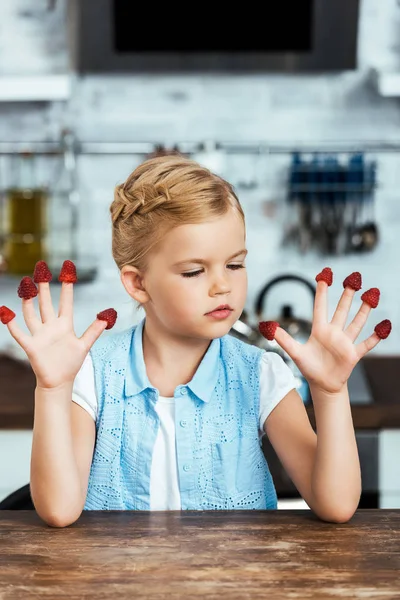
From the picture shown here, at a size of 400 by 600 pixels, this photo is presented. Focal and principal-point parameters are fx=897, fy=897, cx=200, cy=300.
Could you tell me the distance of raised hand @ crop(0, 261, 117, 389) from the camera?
3.42ft

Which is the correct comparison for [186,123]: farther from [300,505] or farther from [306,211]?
Result: [300,505]

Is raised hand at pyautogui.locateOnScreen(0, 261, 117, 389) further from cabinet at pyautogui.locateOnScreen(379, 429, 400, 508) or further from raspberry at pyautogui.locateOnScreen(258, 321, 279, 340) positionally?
cabinet at pyautogui.locateOnScreen(379, 429, 400, 508)

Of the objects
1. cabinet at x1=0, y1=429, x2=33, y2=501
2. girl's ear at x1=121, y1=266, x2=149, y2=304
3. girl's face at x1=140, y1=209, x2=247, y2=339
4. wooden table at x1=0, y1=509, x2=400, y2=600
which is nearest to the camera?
wooden table at x1=0, y1=509, x2=400, y2=600

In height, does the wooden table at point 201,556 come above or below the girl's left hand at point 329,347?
below

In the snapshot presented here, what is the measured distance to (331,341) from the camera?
1.08 m

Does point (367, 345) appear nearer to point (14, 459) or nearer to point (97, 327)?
point (97, 327)

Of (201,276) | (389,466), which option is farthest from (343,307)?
(389,466)

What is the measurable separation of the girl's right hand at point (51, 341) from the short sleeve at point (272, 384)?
32 centimetres

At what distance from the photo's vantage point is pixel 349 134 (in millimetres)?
2633

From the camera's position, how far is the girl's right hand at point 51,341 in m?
1.04

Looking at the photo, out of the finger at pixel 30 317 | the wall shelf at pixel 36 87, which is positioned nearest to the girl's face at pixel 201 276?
the finger at pixel 30 317

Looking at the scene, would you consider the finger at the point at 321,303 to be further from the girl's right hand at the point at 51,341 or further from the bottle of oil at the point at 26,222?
the bottle of oil at the point at 26,222

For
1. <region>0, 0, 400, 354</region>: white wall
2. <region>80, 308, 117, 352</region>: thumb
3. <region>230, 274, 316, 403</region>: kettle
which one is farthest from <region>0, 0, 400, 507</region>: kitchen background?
<region>80, 308, 117, 352</region>: thumb

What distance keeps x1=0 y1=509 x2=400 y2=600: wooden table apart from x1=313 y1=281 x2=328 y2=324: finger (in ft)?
0.80
